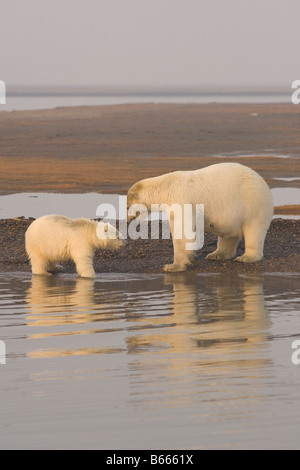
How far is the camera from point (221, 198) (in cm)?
1262

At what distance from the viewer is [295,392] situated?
23.0 feet

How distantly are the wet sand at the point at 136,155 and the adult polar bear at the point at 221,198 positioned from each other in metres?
0.40

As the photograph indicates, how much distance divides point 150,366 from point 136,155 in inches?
1028

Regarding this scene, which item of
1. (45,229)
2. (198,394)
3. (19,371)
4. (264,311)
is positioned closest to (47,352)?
(19,371)

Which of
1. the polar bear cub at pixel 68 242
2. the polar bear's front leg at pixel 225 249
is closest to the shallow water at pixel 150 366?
the polar bear cub at pixel 68 242

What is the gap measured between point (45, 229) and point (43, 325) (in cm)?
311

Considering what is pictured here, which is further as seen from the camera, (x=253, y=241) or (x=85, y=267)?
(x=253, y=241)

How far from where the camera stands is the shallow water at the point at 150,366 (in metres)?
6.26

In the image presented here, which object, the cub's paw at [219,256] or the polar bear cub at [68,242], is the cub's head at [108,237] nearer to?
the polar bear cub at [68,242]

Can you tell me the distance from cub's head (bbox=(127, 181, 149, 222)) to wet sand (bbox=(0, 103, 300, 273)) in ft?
2.13

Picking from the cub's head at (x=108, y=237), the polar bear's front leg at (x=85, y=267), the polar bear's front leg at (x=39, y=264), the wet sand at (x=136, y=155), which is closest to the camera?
the polar bear's front leg at (x=85, y=267)

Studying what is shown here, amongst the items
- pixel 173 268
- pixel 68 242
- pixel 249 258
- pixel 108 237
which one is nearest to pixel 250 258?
pixel 249 258

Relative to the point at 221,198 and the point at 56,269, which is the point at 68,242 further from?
the point at 221,198
